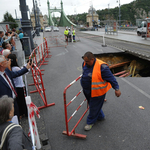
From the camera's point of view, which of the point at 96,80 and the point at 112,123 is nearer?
the point at 96,80

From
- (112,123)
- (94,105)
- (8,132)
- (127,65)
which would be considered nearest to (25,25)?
(127,65)

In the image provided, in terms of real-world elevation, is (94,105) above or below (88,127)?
above

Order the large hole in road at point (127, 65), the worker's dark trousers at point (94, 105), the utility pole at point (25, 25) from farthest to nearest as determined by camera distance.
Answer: the utility pole at point (25, 25)
the large hole in road at point (127, 65)
the worker's dark trousers at point (94, 105)

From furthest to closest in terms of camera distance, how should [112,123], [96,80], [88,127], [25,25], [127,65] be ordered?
[25,25]
[127,65]
[112,123]
[88,127]
[96,80]

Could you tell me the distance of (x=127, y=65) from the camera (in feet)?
33.9

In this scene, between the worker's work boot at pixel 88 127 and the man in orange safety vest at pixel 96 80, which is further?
the worker's work boot at pixel 88 127

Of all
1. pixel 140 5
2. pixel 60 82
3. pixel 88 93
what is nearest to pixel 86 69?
pixel 88 93

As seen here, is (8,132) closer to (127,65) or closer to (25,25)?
(127,65)

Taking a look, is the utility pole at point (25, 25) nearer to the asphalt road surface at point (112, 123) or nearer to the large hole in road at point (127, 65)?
the large hole in road at point (127, 65)

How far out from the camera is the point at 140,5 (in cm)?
9044

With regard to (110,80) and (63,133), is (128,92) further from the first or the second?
(63,133)

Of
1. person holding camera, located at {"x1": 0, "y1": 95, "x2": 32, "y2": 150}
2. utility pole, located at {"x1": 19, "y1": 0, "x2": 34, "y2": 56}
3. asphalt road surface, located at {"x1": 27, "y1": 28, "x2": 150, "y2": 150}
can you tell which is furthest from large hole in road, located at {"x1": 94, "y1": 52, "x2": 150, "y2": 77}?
person holding camera, located at {"x1": 0, "y1": 95, "x2": 32, "y2": 150}

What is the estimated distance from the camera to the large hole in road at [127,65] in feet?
30.2

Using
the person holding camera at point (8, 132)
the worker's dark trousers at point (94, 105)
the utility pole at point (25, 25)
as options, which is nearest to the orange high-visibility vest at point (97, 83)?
the worker's dark trousers at point (94, 105)
